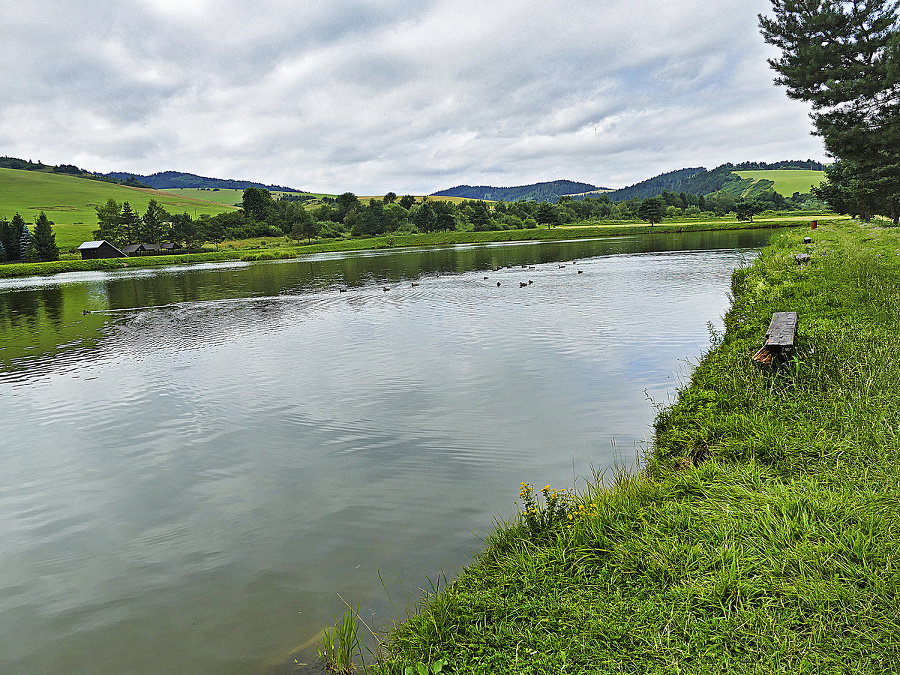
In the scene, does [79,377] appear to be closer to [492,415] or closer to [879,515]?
[492,415]

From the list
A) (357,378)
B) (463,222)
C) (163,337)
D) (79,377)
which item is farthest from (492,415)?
(463,222)

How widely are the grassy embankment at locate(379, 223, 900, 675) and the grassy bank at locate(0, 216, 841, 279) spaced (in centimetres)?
10171

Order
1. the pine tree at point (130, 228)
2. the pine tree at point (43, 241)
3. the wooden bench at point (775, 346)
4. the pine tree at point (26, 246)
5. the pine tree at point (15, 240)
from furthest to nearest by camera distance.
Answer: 1. the pine tree at point (130, 228)
2. the pine tree at point (15, 240)
3. the pine tree at point (26, 246)
4. the pine tree at point (43, 241)
5. the wooden bench at point (775, 346)

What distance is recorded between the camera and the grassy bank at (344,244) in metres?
97.2

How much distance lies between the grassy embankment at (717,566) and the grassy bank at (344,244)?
10171 centimetres

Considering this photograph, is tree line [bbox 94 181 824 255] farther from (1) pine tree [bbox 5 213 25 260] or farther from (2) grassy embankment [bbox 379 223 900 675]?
(2) grassy embankment [bbox 379 223 900 675]

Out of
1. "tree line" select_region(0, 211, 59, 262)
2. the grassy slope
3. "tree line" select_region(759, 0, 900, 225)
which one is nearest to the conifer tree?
"tree line" select_region(0, 211, 59, 262)

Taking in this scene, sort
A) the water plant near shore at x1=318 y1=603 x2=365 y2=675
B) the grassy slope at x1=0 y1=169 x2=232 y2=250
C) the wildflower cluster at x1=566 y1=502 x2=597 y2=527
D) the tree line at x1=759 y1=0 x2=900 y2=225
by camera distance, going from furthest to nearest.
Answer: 1. the grassy slope at x1=0 y1=169 x2=232 y2=250
2. the tree line at x1=759 y1=0 x2=900 y2=225
3. the wildflower cluster at x1=566 y1=502 x2=597 y2=527
4. the water plant near shore at x1=318 y1=603 x2=365 y2=675

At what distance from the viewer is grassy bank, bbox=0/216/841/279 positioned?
319ft

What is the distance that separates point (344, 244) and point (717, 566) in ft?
438

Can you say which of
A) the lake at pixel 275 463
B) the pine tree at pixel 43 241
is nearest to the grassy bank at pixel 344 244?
the pine tree at pixel 43 241

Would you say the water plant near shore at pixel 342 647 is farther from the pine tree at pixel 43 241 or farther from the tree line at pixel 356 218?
the tree line at pixel 356 218

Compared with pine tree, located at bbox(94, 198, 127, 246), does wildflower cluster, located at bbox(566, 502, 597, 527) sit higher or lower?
lower

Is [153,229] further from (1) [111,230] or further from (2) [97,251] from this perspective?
(2) [97,251]
